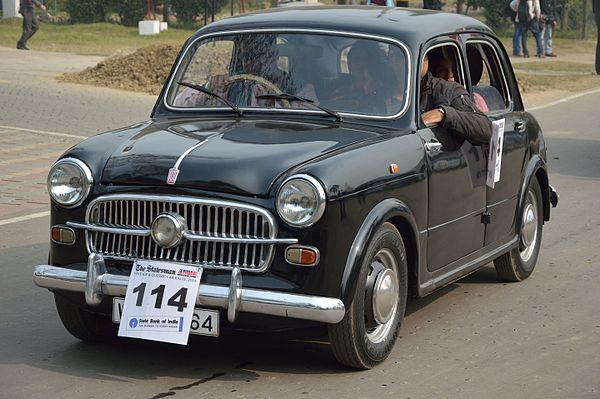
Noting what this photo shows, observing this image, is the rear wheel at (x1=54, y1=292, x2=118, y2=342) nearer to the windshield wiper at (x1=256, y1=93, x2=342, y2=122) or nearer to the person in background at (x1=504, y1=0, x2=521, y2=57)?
the windshield wiper at (x1=256, y1=93, x2=342, y2=122)

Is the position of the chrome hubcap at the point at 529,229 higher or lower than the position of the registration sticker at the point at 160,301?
lower

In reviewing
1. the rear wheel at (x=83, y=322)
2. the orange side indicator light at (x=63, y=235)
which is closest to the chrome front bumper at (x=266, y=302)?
the orange side indicator light at (x=63, y=235)

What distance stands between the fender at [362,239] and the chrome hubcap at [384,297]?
193 mm

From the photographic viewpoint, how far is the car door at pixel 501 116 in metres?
7.95

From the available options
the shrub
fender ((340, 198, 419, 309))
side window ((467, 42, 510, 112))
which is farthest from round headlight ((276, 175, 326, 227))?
the shrub

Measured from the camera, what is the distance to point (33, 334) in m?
7.05

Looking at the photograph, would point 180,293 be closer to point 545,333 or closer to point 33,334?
point 33,334

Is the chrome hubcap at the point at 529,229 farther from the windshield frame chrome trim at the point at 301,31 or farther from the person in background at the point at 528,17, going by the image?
the person in background at the point at 528,17

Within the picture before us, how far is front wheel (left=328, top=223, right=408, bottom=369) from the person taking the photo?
6.11 meters

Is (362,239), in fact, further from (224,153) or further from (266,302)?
(224,153)

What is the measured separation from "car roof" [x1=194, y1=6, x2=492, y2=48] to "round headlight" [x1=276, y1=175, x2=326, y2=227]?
1.72 m

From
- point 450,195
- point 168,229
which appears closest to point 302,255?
point 168,229

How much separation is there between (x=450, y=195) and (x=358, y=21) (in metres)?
1.14

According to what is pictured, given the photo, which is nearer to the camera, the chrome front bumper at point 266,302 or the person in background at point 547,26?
the chrome front bumper at point 266,302
